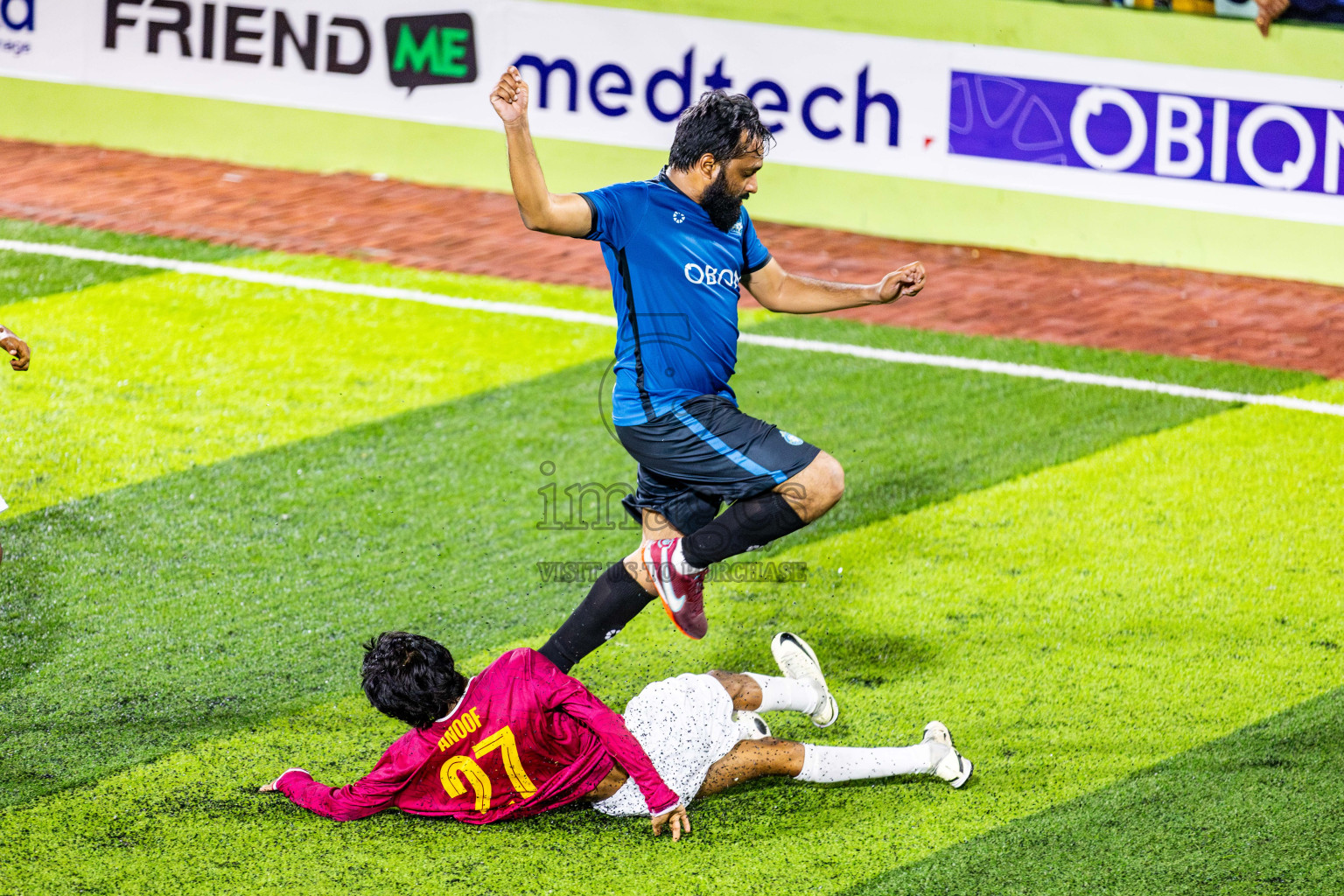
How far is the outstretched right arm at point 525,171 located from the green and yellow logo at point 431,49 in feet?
24.7

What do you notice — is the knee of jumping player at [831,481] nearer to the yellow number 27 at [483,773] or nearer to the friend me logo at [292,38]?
the yellow number 27 at [483,773]

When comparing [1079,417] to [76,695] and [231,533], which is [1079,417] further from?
[76,695]

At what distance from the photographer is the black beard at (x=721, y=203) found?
499 centimetres

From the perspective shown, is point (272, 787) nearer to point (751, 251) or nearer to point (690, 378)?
point (690, 378)

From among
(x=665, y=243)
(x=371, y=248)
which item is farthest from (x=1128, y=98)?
(x=665, y=243)

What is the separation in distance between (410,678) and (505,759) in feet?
1.30

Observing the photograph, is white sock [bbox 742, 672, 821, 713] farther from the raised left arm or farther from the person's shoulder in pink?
the raised left arm

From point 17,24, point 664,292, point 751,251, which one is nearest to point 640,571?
point 664,292

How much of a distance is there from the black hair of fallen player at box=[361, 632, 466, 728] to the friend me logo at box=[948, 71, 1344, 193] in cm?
743

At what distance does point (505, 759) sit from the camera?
185 inches

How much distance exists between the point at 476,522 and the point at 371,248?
14.1 ft

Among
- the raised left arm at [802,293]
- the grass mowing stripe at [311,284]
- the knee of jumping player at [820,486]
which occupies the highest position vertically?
the raised left arm at [802,293]

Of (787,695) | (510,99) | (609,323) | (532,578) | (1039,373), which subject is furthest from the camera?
(609,323)

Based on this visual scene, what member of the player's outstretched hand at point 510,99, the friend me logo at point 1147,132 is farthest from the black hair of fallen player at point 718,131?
the friend me logo at point 1147,132
